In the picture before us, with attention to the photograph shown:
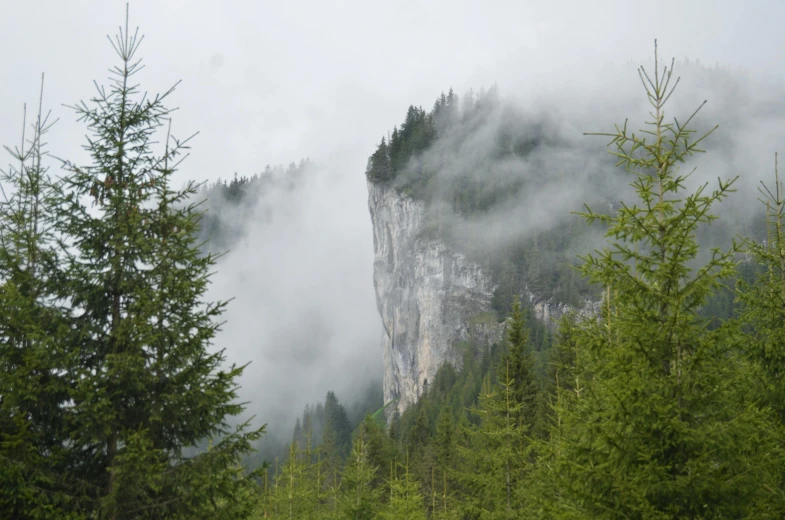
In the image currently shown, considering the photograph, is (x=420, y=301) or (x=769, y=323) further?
(x=420, y=301)

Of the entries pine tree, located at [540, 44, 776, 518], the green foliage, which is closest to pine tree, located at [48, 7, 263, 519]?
the green foliage

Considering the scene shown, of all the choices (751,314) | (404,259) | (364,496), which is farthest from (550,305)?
(751,314)

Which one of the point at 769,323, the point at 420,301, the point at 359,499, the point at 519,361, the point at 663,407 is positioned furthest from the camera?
the point at 420,301

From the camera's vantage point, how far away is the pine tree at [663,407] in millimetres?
7805

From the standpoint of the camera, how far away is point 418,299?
168000 mm

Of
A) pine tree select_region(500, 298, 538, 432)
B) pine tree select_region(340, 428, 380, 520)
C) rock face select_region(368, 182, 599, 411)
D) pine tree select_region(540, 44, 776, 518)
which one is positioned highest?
rock face select_region(368, 182, 599, 411)

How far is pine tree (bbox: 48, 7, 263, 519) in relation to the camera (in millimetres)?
8109

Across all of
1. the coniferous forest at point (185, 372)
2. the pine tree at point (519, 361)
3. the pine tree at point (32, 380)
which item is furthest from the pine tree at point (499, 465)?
the pine tree at point (32, 380)

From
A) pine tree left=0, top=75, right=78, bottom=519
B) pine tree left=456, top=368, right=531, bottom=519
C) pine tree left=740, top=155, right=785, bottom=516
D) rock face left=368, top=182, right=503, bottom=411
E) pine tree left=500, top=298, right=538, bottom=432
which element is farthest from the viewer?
rock face left=368, top=182, right=503, bottom=411

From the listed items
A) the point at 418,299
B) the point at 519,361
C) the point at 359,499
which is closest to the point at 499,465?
the point at 359,499

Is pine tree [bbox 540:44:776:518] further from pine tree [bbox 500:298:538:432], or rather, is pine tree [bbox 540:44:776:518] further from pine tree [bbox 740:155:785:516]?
pine tree [bbox 500:298:538:432]

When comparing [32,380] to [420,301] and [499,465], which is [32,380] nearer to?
[499,465]

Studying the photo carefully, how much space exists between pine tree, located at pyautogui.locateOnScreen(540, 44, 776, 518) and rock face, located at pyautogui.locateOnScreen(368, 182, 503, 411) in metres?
A: 148

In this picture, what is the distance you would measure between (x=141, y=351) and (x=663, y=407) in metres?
6.95
